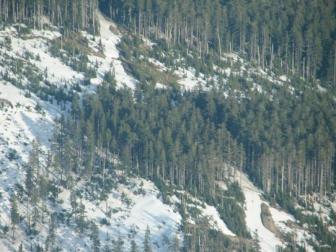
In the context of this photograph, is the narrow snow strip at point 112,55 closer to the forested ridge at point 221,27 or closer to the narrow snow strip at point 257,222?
the forested ridge at point 221,27

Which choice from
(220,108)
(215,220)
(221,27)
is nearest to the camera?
(215,220)

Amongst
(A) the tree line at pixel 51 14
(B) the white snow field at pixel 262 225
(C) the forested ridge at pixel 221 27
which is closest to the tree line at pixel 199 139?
(B) the white snow field at pixel 262 225

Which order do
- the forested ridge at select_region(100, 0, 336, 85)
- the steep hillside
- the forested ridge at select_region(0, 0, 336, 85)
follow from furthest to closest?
the forested ridge at select_region(100, 0, 336, 85)
the forested ridge at select_region(0, 0, 336, 85)
the steep hillside

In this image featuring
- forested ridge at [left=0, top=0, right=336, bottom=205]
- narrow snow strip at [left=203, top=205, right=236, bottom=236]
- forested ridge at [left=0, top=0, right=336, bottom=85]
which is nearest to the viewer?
narrow snow strip at [left=203, top=205, right=236, bottom=236]

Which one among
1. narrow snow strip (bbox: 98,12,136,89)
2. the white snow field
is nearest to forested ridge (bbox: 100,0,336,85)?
narrow snow strip (bbox: 98,12,136,89)

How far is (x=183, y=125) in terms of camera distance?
14162cm

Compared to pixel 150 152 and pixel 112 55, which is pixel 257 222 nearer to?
pixel 150 152

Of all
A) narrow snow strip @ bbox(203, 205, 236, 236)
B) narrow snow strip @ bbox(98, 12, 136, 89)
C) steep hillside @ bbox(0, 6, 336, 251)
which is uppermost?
narrow snow strip @ bbox(98, 12, 136, 89)

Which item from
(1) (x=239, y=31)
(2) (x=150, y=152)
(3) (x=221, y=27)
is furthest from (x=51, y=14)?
(2) (x=150, y=152)

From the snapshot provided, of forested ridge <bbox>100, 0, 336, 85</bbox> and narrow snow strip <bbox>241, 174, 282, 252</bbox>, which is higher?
forested ridge <bbox>100, 0, 336, 85</bbox>

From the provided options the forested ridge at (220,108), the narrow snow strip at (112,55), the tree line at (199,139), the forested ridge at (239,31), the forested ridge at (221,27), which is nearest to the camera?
the tree line at (199,139)

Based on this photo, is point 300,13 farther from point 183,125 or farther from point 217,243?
point 217,243

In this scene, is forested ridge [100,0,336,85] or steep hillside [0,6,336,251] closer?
steep hillside [0,6,336,251]

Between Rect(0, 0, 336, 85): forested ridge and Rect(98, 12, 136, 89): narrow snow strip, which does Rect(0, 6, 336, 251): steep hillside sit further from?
Rect(0, 0, 336, 85): forested ridge
